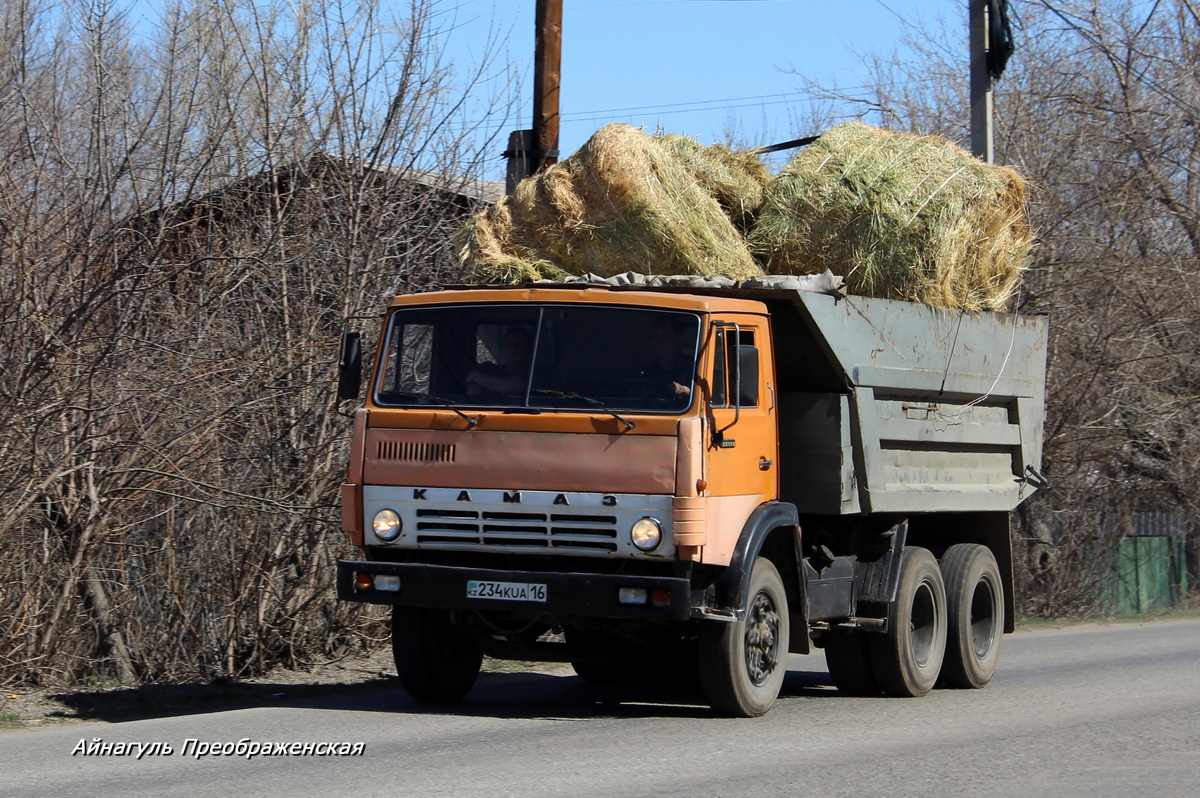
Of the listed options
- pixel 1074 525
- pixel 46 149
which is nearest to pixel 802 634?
pixel 46 149

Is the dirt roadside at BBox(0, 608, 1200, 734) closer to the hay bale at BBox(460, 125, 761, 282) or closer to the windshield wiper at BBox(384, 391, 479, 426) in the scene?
the windshield wiper at BBox(384, 391, 479, 426)

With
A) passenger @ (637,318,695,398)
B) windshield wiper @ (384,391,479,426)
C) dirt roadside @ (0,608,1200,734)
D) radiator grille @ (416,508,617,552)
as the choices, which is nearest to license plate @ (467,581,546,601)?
radiator grille @ (416,508,617,552)

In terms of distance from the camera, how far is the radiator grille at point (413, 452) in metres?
7.84

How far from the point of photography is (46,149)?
9.59 meters

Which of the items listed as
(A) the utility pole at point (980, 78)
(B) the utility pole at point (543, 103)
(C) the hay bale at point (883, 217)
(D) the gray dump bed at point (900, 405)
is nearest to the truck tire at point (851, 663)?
(D) the gray dump bed at point (900, 405)

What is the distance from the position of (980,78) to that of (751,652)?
10.2 meters

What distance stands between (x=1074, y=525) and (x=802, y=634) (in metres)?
11.0

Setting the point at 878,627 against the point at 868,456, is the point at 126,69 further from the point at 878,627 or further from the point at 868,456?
the point at 878,627

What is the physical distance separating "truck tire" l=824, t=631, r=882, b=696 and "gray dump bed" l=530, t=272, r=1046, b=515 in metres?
1.05

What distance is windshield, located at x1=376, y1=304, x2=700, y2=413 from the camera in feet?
25.6

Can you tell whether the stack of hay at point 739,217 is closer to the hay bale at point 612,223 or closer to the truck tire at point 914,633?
the hay bale at point 612,223

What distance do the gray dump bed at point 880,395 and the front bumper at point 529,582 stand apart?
1.82 metres

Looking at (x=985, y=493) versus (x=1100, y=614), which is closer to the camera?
(x=985, y=493)

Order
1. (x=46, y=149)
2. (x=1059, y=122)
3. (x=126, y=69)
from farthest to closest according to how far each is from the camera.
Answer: (x=1059, y=122), (x=126, y=69), (x=46, y=149)
